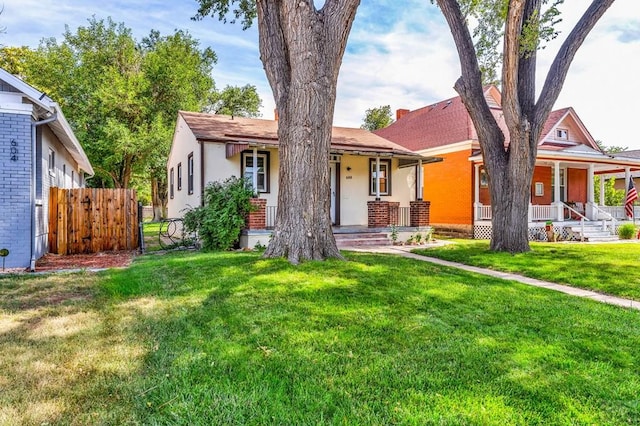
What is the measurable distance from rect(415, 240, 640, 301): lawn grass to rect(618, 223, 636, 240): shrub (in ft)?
18.4

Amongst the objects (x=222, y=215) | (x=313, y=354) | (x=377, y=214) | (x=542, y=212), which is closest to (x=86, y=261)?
(x=222, y=215)

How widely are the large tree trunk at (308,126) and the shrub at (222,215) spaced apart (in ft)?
11.2

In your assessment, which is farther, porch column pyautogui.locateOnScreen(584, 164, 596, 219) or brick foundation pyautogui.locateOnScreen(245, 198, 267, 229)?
porch column pyautogui.locateOnScreen(584, 164, 596, 219)

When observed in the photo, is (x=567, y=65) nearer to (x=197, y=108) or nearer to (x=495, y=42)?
(x=495, y=42)

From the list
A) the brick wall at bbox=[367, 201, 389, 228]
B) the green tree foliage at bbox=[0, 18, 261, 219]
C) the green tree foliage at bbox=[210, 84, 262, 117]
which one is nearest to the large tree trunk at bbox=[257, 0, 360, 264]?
the brick wall at bbox=[367, 201, 389, 228]

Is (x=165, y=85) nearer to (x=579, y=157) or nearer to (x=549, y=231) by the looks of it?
(x=549, y=231)

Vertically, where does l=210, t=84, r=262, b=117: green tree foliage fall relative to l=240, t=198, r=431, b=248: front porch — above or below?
above

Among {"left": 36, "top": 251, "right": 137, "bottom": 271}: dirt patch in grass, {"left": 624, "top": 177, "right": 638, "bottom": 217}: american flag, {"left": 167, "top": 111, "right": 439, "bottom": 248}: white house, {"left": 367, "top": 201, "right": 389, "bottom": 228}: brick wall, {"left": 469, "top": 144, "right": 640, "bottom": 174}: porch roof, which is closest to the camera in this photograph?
{"left": 36, "top": 251, "right": 137, "bottom": 271}: dirt patch in grass

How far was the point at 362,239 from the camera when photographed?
12625 mm

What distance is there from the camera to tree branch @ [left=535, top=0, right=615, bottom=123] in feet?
30.7

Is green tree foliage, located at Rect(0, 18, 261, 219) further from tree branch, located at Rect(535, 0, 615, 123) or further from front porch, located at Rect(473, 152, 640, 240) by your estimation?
tree branch, located at Rect(535, 0, 615, 123)

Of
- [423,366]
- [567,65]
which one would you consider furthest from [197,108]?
[423,366]

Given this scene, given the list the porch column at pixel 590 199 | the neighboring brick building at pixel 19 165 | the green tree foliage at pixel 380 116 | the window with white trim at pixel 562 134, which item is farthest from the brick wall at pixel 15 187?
the green tree foliage at pixel 380 116

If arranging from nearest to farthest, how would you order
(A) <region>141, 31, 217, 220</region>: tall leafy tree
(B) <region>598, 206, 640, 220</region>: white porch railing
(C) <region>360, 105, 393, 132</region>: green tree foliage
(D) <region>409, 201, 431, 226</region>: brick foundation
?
1. (D) <region>409, 201, 431, 226</region>: brick foundation
2. (B) <region>598, 206, 640, 220</region>: white porch railing
3. (A) <region>141, 31, 217, 220</region>: tall leafy tree
4. (C) <region>360, 105, 393, 132</region>: green tree foliage
